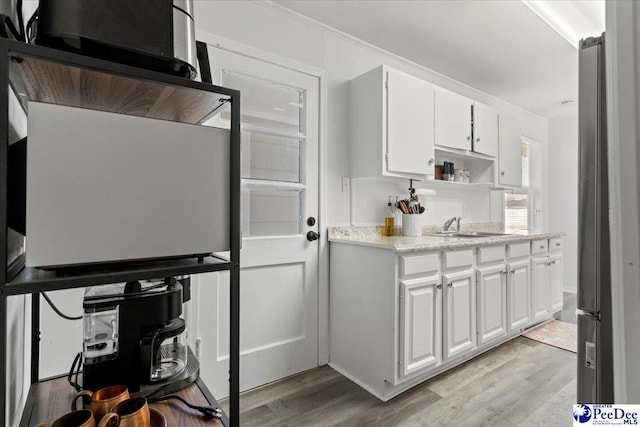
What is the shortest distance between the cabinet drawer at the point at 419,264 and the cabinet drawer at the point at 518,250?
997mm

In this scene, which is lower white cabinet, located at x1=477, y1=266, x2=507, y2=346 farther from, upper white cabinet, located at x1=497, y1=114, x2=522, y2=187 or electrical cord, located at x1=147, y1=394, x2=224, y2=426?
electrical cord, located at x1=147, y1=394, x2=224, y2=426

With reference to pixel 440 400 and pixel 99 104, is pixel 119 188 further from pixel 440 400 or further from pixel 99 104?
pixel 440 400

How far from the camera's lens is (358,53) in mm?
2641

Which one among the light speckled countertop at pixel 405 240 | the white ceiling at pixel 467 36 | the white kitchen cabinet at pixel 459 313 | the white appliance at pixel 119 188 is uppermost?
the white ceiling at pixel 467 36

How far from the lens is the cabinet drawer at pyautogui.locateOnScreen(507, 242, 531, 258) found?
2.75m

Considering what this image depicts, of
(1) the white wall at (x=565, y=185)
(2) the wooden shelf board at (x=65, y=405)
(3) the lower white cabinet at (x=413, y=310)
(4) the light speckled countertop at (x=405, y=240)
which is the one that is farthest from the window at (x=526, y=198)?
(2) the wooden shelf board at (x=65, y=405)

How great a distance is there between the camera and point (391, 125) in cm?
238

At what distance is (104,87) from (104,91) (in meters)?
0.03

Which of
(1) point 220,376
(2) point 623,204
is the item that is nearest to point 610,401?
(2) point 623,204

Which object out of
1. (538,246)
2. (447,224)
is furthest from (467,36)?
(538,246)

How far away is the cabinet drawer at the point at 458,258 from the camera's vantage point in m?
2.22

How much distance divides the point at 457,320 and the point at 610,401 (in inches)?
51.8

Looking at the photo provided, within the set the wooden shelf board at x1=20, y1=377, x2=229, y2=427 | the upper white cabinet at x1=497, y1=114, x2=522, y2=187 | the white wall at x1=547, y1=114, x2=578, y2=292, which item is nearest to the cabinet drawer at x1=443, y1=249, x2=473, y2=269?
the upper white cabinet at x1=497, y1=114, x2=522, y2=187

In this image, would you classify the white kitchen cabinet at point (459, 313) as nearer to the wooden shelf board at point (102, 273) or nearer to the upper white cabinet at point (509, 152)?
the upper white cabinet at point (509, 152)
